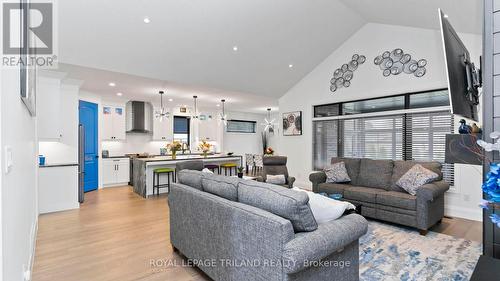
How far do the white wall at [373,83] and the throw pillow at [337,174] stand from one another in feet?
5.76

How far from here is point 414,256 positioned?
279 cm

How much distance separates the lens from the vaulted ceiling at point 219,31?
3.62 m

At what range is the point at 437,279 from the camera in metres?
2.33

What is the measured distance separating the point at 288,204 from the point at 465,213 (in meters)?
4.29

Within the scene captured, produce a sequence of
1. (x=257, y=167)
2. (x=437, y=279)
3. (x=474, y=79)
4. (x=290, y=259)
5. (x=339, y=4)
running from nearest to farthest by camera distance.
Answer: (x=290, y=259)
(x=474, y=79)
(x=437, y=279)
(x=339, y=4)
(x=257, y=167)

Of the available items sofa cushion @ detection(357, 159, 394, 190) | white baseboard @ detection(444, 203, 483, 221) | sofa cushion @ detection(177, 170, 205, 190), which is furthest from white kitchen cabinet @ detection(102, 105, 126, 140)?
white baseboard @ detection(444, 203, 483, 221)

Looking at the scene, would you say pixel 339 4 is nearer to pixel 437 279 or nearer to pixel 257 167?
pixel 437 279

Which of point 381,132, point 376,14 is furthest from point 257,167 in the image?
A: point 376,14

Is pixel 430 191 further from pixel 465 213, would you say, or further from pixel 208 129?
pixel 208 129

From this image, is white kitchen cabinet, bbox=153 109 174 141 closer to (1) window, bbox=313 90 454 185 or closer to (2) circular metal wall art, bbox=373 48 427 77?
(1) window, bbox=313 90 454 185

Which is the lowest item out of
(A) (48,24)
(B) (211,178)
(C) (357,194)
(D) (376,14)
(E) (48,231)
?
(E) (48,231)

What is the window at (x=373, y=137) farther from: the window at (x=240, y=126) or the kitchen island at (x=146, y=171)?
the window at (x=240, y=126)

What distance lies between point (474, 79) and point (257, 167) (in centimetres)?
831

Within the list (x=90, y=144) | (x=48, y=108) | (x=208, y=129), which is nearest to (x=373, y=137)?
(x=208, y=129)
